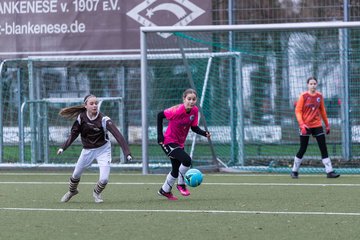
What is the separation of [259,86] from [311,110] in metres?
3.61

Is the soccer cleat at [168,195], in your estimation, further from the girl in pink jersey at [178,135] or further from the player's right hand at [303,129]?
the player's right hand at [303,129]

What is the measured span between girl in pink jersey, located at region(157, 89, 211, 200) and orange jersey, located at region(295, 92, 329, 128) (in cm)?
340

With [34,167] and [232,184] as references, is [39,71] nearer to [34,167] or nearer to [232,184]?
[34,167]

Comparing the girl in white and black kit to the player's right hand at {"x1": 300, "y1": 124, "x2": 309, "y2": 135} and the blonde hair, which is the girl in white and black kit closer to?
the blonde hair

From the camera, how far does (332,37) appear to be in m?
19.8

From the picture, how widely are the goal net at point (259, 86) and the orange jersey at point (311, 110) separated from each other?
263 cm

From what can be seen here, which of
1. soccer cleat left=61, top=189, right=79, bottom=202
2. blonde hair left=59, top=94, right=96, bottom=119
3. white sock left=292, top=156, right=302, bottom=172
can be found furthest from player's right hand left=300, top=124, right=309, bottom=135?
soccer cleat left=61, top=189, right=79, bottom=202

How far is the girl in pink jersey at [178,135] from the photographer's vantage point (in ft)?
43.4

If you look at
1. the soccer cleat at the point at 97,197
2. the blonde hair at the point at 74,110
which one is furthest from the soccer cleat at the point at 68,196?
the blonde hair at the point at 74,110

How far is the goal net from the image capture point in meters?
Result: 19.4

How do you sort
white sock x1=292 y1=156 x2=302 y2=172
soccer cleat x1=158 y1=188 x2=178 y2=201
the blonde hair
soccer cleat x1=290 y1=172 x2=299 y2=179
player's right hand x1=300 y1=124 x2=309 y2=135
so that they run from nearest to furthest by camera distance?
the blonde hair → soccer cleat x1=158 y1=188 x2=178 y2=201 → player's right hand x1=300 y1=124 x2=309 y2=135 → white sock x1=292 y1=156 x2=302 y2=172 → soccer cleat x1=290 y1=172 x2=299 y2=179

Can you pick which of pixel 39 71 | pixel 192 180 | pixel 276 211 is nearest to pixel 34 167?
pixel 39 71

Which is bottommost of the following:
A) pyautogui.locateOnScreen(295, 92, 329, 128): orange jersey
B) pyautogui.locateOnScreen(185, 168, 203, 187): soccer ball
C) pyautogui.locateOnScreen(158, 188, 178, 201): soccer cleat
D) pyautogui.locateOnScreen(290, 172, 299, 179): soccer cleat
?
pyautogui.locateOnScreen(290, 172, 299, 179): soccer cleat

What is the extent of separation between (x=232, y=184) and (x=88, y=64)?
256 inches
